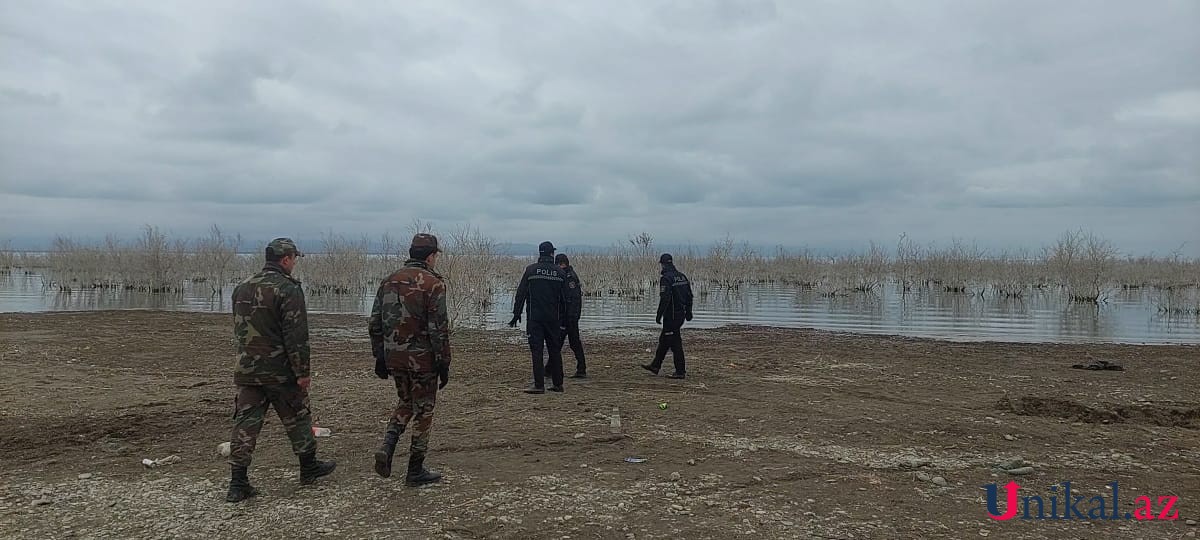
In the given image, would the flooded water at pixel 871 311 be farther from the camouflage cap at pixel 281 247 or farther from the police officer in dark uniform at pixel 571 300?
the camouflage cap at pixel 281 247

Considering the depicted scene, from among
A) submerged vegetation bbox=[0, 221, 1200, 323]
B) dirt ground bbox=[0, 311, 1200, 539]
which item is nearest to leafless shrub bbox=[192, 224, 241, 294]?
submerged vegetation bbox=[0, 221, 1200, 323]

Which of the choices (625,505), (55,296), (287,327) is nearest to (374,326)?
(287,327)

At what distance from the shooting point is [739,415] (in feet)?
23.6

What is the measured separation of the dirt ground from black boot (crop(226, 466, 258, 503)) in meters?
0.07

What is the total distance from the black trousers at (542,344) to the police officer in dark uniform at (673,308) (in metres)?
1.60

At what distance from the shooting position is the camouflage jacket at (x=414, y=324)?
4.83 m

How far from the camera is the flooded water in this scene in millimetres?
18344

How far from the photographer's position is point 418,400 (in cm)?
490

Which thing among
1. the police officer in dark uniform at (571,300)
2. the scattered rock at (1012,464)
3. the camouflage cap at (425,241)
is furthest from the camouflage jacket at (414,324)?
the scattered rock at (1012,464)

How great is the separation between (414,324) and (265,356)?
0.94 m

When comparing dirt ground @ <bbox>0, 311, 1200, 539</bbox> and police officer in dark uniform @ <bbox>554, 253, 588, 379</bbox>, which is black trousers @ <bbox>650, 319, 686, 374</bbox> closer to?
dirt ground @ <bbox>0, 311, 1200, 539</bbox>

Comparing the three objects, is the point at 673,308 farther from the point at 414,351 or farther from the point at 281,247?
the point at 281,247

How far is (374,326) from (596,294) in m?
27.5

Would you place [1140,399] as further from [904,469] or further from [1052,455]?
[904,469]
